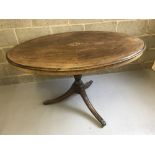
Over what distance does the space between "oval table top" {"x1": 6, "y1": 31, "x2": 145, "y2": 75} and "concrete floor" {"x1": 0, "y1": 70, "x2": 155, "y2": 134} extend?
59 cm

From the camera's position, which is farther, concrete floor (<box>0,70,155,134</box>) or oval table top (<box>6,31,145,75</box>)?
concrete floor (<box>0,70,155,134</box>)

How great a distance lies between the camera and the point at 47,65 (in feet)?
3.44

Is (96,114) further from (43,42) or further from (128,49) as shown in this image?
(43,42)

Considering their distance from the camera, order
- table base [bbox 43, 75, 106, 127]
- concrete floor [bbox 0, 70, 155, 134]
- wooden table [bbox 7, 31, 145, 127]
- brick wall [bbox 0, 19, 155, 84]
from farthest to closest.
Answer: brick wall [bbox 0, 19, 155, 84]
table base [bbox 43, 75, 106, 127]
concrete floor [bbox 0, 70, 155, 134]
wooden table [bbox 7, 31, 145, 127]

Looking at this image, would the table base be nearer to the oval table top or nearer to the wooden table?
the wooden table

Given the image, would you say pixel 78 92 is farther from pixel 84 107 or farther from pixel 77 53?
pixel 77 53

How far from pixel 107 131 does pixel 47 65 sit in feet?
2.31

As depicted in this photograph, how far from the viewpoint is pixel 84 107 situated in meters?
1.67

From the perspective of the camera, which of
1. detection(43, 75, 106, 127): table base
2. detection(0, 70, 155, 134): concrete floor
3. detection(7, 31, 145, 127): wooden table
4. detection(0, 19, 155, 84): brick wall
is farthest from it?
detection(0, 19, 155, 84): brick wall

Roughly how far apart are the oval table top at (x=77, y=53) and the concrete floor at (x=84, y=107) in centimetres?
59

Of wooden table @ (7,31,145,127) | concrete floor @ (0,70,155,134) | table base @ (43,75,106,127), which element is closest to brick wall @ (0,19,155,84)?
wooden table @ (7,31,145,127)

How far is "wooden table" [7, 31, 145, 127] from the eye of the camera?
1021mm
